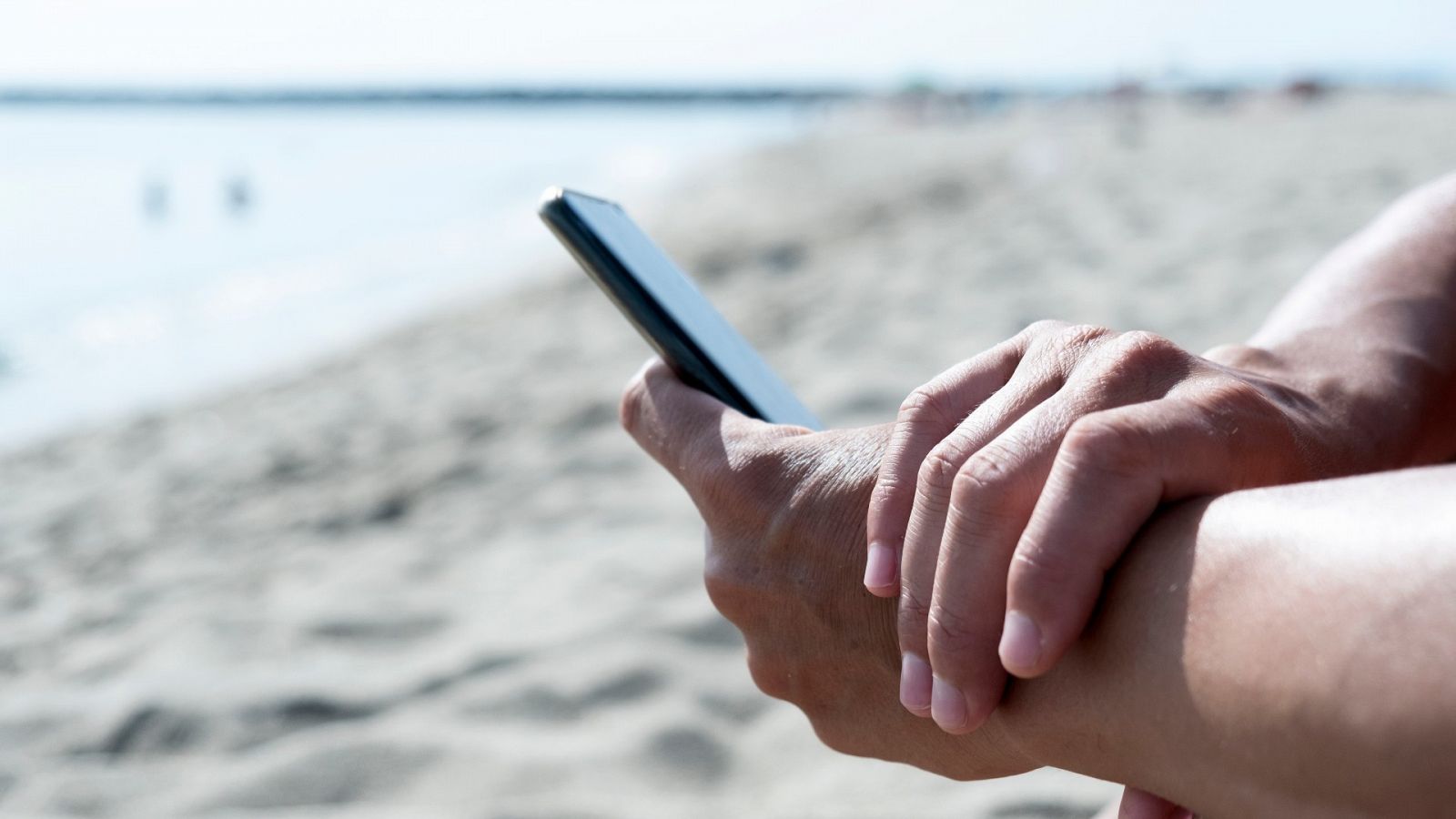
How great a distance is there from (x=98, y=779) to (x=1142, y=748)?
1631mm

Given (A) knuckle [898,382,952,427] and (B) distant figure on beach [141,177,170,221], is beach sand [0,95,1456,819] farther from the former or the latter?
(B) distant figure on beach [141,177,170,221]

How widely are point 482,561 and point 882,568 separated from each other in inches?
71.8

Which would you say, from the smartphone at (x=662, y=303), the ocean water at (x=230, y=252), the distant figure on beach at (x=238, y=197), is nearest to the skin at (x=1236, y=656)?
the smartphone at (x=662, y=303)

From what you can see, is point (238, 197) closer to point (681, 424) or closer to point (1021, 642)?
point (681, 424)

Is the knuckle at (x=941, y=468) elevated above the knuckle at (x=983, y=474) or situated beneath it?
elevated above

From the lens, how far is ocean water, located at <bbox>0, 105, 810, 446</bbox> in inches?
251

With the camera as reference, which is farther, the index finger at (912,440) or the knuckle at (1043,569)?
the index finger at (912,440)

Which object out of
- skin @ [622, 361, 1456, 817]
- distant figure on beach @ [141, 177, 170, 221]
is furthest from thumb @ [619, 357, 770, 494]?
distant figure on beach @ [141, 177, 170, 221]

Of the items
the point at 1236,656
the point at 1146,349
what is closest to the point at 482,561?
the point at 1146,349

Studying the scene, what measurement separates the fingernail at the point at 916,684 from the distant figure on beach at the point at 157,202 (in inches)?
574

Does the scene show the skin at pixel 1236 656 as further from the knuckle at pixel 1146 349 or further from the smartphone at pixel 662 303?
the smartphone at pixel 662 303

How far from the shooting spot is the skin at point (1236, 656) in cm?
49

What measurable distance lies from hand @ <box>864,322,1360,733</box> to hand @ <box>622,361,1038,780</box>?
0.23 ft

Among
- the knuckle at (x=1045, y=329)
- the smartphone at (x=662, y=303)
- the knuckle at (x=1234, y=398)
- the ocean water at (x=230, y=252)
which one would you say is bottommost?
the knuckle at (x=1234, y=398)
